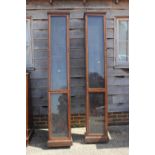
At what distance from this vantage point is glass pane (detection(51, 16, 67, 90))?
418 cm

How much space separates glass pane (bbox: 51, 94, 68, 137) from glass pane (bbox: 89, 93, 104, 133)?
0.51 metres

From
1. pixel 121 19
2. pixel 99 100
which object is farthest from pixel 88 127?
pixel 121 19

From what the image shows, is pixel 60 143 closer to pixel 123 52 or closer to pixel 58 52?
pixel 58 52

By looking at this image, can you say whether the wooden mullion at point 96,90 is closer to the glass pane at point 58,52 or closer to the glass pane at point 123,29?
the glass pane at point 58,52

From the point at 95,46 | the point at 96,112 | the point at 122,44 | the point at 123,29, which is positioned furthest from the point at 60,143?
the point at 123,29

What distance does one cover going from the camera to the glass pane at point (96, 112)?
4.32 metres

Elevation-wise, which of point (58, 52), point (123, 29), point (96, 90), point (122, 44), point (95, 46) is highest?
point (123, 29)

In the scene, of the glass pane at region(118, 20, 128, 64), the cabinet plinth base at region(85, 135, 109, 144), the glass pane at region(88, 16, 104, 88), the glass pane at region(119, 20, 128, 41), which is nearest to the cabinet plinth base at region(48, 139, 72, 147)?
the cabinet plinth base at region(85, 135, 109, 144)

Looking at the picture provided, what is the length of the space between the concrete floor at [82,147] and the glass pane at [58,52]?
3.70 feet

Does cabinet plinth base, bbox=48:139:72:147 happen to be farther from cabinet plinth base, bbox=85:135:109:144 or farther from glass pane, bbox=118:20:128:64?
glass pane, bbox=118:20:128:64

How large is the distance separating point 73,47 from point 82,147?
7.17 ft

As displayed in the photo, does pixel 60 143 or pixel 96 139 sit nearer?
pixel 60 143

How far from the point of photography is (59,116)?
4188mm

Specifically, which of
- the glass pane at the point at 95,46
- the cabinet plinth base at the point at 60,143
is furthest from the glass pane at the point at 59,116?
the glass pane at the point at 95,46
